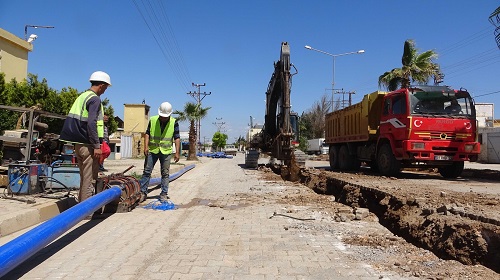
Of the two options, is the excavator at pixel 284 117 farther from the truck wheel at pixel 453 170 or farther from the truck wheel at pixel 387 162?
the truck wheel at pixel 453 170

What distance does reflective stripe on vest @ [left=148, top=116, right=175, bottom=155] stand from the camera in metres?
7.89

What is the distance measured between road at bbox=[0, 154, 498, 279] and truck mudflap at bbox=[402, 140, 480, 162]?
580 centimetres

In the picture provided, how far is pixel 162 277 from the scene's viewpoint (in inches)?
149

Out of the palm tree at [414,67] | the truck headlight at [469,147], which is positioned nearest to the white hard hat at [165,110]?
the truck headlight at [469,147]

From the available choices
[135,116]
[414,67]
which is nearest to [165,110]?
[414,67]

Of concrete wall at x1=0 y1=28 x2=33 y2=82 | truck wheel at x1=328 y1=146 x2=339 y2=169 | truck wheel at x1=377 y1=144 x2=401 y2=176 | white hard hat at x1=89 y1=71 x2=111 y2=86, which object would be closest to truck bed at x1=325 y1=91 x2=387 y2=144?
truck wheel at x1=328 y1=146 x2=339 y2=169

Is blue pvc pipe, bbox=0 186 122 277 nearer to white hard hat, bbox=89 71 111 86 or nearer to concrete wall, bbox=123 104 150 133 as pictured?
white hard hat, bbox=89 71 111 86

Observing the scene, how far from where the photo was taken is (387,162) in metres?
13.5

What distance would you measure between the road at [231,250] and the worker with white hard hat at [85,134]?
68 cm

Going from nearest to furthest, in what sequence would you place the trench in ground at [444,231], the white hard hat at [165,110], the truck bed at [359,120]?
the trench in ground at [444,231], the white hard hat at [165,110], the truck bed at [359,120]

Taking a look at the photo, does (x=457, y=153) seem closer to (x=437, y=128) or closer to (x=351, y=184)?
(x=437, y=128)

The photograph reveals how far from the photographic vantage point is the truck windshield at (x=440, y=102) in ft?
40.8

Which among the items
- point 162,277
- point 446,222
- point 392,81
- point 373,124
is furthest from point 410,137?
point 392,81

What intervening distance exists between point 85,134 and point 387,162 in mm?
10304
